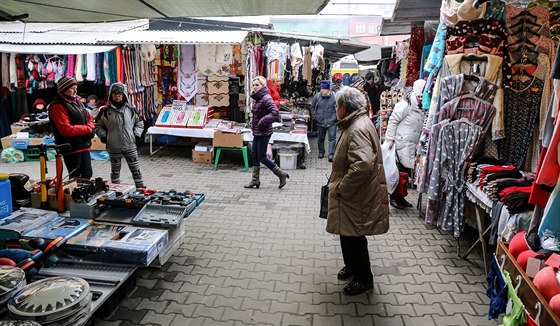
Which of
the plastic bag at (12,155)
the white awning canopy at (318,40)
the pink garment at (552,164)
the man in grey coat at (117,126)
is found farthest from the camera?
the white awning canopy at (318,40)

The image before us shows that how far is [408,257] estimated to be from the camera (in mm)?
4617

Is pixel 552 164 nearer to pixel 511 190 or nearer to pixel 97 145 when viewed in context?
pixel 511 190

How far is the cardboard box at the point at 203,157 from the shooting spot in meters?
9.38

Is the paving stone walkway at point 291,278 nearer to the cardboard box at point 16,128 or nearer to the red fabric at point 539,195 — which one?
the red fabric at point 539,195

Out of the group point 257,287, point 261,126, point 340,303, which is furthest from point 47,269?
→ point 261,126

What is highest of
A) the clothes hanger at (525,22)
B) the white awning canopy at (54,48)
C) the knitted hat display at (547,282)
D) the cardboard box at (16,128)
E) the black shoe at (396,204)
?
the white awning canopy at (54,48)

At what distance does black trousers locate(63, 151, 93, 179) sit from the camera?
541 cm

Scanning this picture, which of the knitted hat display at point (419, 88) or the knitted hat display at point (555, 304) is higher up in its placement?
the knitted hat display at point (419, 88)

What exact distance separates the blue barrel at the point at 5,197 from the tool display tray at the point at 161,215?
1128 millimetres

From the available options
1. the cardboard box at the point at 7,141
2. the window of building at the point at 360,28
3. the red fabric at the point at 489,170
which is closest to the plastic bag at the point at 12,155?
the cardboard box at the point at 7,141

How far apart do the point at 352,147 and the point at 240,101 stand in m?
7.36

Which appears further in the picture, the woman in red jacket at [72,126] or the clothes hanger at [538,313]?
the woman in red jacket at [72,126]

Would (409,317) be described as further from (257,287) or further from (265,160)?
(265,160)

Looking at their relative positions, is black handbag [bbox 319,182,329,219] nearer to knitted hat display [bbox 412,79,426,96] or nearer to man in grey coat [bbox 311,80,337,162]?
knitted hat display [bbox 412,79,426,96]
